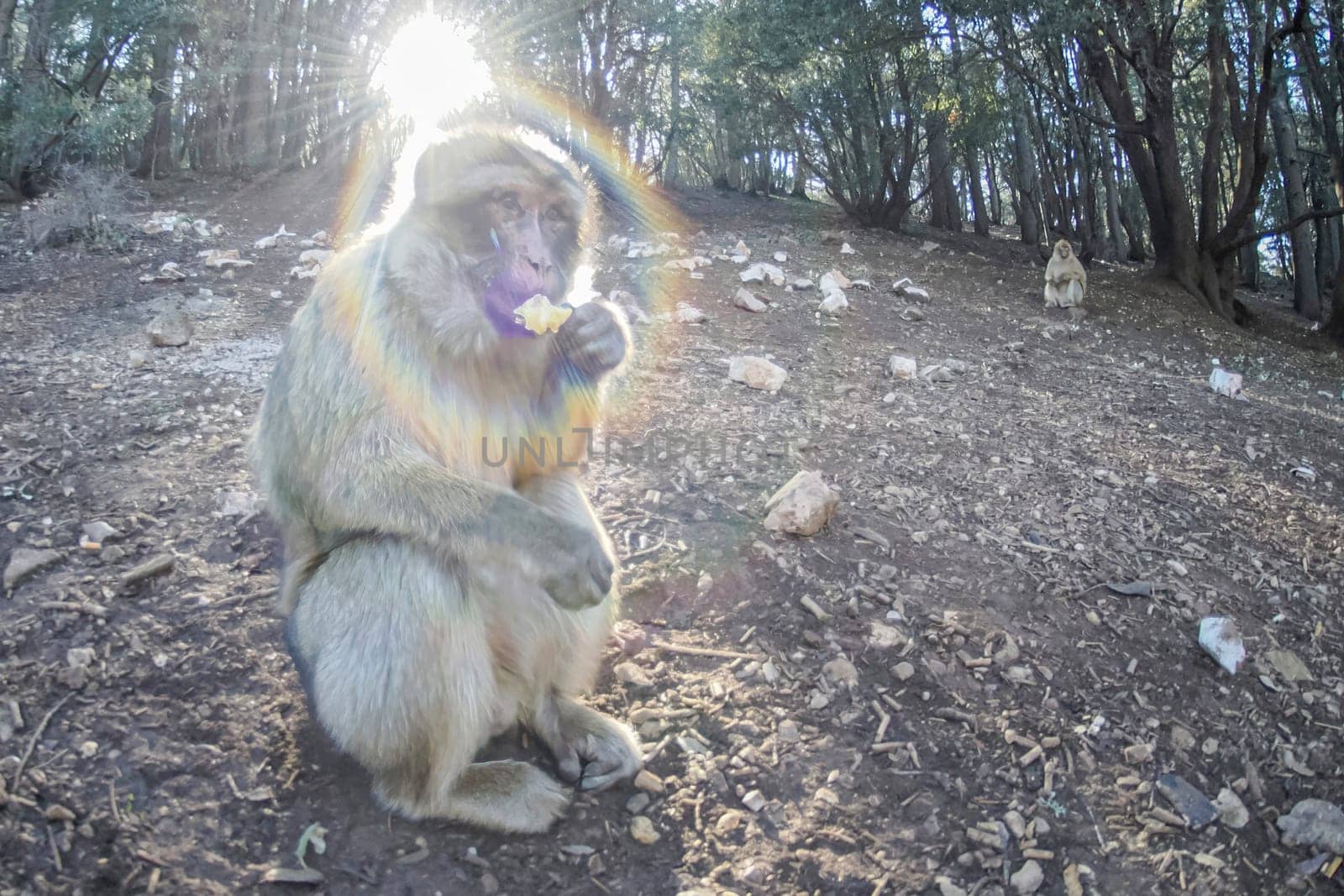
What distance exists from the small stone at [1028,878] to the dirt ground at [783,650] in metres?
0.02

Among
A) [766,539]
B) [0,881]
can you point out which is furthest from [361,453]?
[766,539]

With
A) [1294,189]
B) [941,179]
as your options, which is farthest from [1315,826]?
[941,179]

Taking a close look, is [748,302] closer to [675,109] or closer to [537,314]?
[537,314]

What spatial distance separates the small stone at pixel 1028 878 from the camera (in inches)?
84.5

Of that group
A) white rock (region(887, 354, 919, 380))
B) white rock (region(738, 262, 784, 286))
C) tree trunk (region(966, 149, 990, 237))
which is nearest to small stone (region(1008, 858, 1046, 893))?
white rock (region(887, 354, 919, 380))

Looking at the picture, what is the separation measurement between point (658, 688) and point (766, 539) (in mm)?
857

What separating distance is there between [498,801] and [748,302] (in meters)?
5.22

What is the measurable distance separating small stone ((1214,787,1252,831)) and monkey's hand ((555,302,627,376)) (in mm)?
2060

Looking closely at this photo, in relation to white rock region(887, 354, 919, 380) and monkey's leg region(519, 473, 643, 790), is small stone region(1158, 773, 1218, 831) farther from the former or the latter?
white rock region(887, 354, 919, 380)

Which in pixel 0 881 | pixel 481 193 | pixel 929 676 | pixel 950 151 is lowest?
pixel 0 881

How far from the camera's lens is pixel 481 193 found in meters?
2.27

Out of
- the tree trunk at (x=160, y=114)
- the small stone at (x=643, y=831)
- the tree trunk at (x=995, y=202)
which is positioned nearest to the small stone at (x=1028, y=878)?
the small stone at (x=643, y=831)

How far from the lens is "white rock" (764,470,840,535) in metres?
3.36

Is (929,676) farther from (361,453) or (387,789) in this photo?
(361,453)
